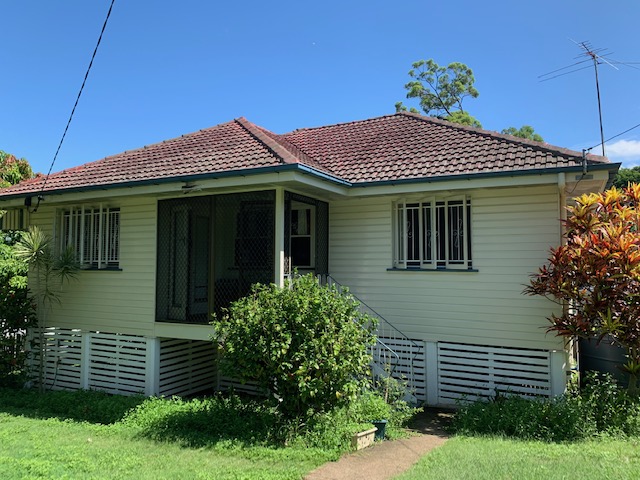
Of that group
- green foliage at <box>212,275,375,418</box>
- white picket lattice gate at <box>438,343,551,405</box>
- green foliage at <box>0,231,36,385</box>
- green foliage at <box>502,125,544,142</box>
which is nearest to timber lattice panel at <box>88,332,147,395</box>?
green foliage at <box>0,231,36,385</box>

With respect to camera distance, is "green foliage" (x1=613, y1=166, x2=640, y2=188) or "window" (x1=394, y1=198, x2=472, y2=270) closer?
"window" (x1=394, y1=198, x2=472, y2=270)

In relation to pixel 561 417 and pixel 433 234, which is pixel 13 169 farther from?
pixel 561 417

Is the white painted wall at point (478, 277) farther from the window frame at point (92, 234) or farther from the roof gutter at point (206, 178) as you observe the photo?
the window frame at point (92, 234)

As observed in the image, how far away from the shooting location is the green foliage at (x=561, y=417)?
20.6 ft

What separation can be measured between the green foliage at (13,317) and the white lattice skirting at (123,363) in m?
0.33

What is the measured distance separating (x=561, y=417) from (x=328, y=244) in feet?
16.8

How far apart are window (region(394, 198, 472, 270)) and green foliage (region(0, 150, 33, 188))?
17191 millimetres

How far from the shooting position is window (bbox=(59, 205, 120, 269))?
10.1 meters

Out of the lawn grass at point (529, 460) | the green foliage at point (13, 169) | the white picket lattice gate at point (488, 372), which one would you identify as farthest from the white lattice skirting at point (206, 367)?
the green foliage at point (13, 169)

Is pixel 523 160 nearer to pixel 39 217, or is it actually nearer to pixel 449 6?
pixel 449 6

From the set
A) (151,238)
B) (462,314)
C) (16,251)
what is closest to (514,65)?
(462,314)

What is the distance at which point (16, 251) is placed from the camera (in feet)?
31.2

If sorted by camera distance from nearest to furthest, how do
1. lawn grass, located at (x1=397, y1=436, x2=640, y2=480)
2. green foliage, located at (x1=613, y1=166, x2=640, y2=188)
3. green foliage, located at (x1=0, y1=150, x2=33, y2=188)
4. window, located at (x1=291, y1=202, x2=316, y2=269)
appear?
1. lawn grass, located at (x1=397, y1=436, x2=640, y2=480)
2. window, located at (x1=291, y1=202, x2=316, y2=269)
3. green foliage, located at (x1=0, y1=150, x2=33, y2=188)
4. green foliage, located at (x1=613, y1=166, x2=640, y2=188)

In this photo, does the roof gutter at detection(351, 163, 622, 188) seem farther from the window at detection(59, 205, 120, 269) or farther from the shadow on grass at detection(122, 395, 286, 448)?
the window at detection(59, 205, 120, 269)
